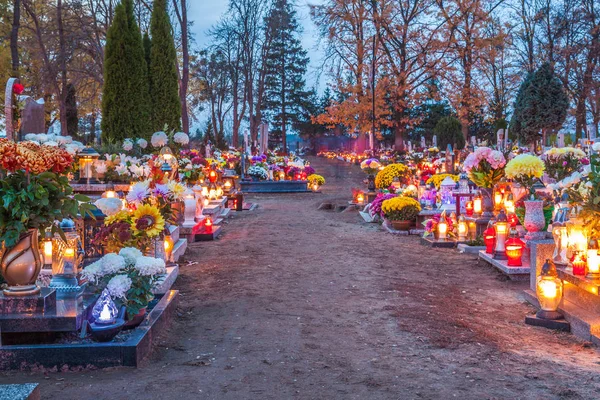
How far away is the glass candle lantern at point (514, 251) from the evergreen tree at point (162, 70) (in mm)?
21126

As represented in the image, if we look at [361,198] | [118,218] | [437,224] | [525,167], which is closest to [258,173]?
[361,198]

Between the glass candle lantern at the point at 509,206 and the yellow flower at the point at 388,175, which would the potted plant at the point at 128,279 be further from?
the yellow flower at the point at 388,175

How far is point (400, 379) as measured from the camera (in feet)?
17.1

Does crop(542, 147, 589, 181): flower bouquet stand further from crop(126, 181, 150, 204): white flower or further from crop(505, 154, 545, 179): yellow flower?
crop(126, 181, 150, 204): white flower

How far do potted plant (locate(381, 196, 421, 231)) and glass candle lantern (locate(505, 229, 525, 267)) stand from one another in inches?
199

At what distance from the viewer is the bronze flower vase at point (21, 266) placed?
5691mm

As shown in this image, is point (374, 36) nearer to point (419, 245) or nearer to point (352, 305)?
point (419, 245)

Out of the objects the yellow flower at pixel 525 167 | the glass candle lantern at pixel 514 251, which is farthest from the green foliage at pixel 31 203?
the yellow flower at pixel 525 167

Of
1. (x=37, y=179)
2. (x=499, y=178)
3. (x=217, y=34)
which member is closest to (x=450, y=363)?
(x=37, y=179)

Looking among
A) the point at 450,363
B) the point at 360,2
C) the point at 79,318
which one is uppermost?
the point at 360,2

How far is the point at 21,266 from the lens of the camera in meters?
5.70

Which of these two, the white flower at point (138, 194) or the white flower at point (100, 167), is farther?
the white flower at point (100, 167)

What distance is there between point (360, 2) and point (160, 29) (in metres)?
13.5

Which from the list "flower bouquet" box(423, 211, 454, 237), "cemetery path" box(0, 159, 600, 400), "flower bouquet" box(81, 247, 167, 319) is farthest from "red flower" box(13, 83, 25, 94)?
"flower bouquet" box(423, 211, 454, 237)
